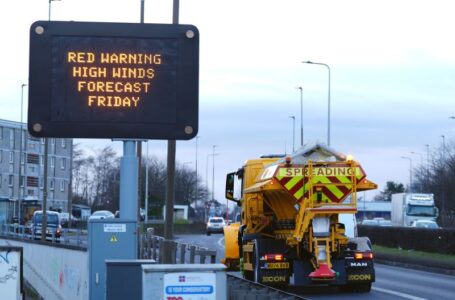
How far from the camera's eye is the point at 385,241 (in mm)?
51906

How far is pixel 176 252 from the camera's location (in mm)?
20938

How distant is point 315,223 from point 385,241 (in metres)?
31.4

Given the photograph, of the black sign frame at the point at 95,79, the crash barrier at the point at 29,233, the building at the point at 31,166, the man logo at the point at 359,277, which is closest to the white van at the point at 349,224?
the man logo at the point at 359,277

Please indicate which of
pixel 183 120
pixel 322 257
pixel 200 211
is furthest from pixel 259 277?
pixel 200 211

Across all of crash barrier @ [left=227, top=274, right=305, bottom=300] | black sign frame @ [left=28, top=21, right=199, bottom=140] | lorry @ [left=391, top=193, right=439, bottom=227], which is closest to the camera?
crash barrier @ [left=227, top=274, right=305, bottom=300]

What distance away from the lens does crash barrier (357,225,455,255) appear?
4153 centimetres

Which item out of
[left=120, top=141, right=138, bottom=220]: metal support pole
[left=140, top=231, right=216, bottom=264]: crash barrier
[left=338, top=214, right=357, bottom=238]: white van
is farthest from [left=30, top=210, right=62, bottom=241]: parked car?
[left=120, top=141, right=138, bottom=220]: metal support pole

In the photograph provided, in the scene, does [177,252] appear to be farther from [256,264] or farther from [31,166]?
[31,166]

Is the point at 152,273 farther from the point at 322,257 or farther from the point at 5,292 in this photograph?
the point at 322,257

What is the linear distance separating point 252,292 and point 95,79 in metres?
3.60

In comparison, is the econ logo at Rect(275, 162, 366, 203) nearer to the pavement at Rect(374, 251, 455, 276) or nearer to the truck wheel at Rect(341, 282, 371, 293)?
the truck wheel at Rect(341, 282, 371, 293)

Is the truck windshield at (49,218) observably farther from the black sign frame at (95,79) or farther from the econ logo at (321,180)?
the black sign frame at (95,79)

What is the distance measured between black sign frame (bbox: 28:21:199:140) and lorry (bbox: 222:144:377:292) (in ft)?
26.0

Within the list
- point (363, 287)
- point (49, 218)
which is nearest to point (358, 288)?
point (363, 287)
